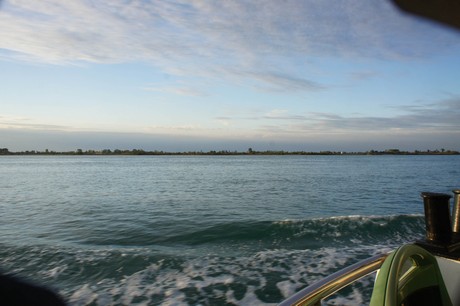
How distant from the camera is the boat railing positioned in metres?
1.71

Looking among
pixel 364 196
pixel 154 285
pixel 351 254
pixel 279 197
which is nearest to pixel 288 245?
pixel 351 254

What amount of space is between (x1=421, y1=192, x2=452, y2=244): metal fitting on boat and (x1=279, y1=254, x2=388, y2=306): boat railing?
87cm

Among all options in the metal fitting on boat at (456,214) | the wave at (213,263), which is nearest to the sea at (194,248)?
the wave at (213,263)

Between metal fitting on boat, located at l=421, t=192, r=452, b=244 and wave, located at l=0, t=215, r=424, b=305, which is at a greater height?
metal fitting on boat, located at l=421, t=192, r=452, b=244

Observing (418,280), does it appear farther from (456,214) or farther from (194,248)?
(194,248)

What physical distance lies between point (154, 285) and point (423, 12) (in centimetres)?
622

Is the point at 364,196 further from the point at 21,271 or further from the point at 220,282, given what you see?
the point at 21,271

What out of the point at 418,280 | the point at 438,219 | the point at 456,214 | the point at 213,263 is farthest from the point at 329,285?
the point at 213,263

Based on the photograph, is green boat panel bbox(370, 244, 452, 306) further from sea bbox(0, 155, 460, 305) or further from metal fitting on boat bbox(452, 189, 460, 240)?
sea bbox(0, 155, 460, 305)

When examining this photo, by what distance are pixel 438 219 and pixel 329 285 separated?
137 cm

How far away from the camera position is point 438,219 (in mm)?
2574

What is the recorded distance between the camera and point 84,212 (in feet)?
54.5

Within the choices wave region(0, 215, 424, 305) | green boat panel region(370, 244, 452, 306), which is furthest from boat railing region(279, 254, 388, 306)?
wave region(0, 215, 424, 305)

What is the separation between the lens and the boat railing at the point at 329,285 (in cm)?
171
